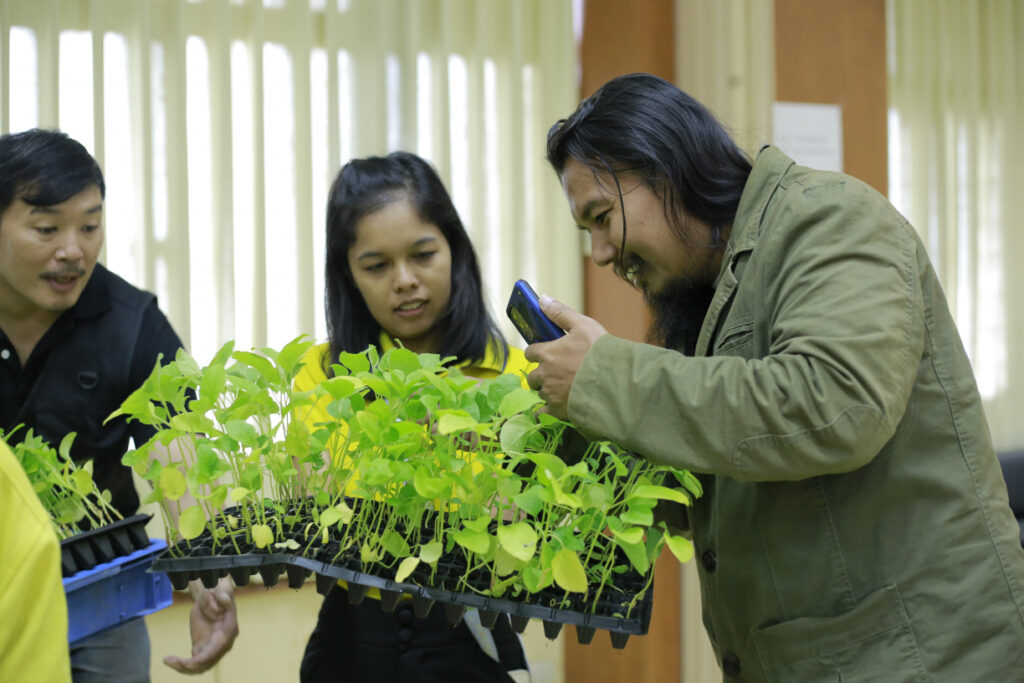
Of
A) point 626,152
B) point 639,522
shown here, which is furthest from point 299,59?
point 639,522

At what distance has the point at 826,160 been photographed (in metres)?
2.74

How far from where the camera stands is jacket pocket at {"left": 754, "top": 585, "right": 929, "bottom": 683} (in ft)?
3.16

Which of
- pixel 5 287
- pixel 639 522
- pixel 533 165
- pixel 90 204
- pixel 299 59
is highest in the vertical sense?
pixel 299 59

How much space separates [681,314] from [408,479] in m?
0.58

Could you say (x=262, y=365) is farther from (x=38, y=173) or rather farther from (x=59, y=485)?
(x=38, y=173)

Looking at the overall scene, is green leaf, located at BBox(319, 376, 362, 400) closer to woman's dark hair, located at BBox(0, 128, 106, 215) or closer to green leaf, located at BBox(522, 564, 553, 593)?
green leaf, located at BBox(522, 564, 553, 593)

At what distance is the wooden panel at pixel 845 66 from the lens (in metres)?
2.71

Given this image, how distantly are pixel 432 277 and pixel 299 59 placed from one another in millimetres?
1545

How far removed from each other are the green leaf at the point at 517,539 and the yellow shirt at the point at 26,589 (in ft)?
1.25

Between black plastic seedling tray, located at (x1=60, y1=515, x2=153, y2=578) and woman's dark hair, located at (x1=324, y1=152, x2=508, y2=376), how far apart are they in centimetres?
53

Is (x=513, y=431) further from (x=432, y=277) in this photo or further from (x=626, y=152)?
(x=432, y=277)

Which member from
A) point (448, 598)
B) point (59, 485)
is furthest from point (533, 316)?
point (59, 485)

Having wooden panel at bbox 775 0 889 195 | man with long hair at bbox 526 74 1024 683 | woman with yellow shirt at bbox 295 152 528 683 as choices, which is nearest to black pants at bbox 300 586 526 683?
woman with yellow shirt at bbox 295 152 528 683

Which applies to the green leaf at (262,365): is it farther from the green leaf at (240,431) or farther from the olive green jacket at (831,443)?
the olive green jacket at (831,443)
